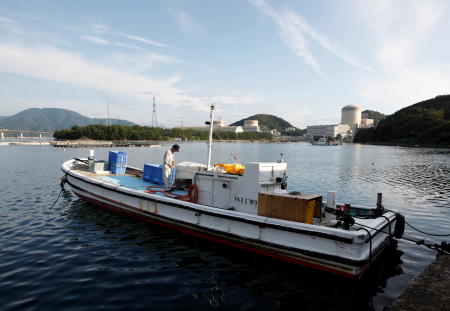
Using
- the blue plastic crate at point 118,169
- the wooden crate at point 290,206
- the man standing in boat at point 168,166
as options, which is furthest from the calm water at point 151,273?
the blue plastic crate at point 118,169

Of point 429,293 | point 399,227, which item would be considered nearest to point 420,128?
point 399,227

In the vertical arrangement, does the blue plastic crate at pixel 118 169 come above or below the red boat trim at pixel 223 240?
above

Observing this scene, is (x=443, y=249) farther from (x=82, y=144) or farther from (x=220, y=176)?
(x=82, y=144)

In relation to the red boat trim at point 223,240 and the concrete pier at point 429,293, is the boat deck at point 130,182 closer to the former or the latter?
the red boat trim at point 223,240

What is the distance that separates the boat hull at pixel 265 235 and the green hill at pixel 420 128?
126074 mm

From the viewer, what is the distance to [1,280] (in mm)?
7332

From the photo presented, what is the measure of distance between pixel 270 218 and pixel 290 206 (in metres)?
0.70

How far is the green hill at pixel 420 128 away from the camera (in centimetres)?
11550

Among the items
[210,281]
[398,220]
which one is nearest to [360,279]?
[398,220]

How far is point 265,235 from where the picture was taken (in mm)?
8203

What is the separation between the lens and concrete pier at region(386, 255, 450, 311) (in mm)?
5328

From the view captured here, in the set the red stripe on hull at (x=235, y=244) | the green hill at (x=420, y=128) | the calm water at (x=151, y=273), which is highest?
the green hill at (x=420, y=128)

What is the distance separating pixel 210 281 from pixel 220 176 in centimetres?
370

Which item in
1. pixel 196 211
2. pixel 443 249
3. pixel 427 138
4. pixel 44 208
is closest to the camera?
pixel 443 249
